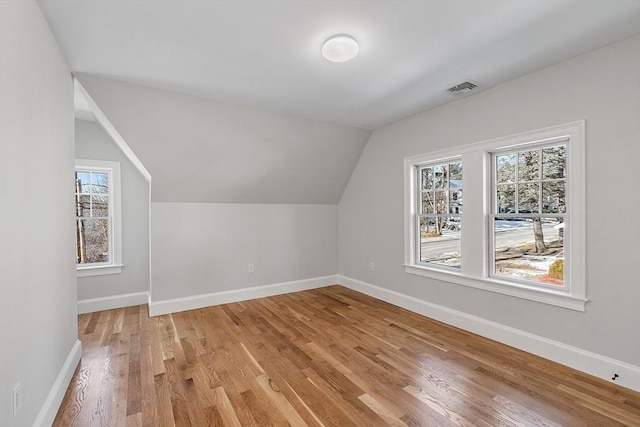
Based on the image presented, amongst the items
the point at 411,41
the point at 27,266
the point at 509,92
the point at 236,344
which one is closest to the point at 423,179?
the point at 509,92

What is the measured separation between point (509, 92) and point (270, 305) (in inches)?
148

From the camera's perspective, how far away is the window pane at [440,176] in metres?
3.63

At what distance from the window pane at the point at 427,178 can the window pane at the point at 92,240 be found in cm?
444

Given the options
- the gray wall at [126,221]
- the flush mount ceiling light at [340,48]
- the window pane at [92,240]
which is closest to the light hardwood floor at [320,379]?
the gray wall at [126,221]

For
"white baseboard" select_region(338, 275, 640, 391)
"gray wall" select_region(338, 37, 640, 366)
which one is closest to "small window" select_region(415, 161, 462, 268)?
"gray wall" select_region(338, 37, 640, 366)

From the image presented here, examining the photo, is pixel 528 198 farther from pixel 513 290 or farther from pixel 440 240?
pixel 440 240

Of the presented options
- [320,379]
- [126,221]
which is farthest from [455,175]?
[126,221]

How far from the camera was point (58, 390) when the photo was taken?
197 centimetres

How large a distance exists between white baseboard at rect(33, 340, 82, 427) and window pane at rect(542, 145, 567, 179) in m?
4.12

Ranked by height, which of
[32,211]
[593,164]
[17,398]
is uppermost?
[593,164]

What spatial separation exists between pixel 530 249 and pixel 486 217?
0.49 metres

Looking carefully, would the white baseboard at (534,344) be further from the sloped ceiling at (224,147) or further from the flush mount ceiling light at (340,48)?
the flush mount ceiling light at (340,48)

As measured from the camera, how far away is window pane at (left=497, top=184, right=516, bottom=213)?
2.96 metres

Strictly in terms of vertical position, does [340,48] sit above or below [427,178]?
above
